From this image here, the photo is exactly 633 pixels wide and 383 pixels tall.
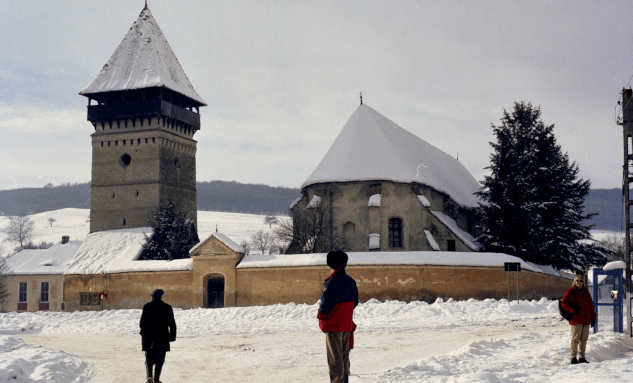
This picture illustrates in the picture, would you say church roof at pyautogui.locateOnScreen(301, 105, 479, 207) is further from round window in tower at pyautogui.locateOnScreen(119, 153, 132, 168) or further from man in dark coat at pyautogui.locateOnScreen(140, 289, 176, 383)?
man in dark coat at pyautogui.locateOnScreen(140, 289, 176, 383)

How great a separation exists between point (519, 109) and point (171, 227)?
22.7m

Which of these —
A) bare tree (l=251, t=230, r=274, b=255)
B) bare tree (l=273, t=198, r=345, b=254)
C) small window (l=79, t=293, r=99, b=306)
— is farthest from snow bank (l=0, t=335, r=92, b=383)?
bare tree (l=251, t=230, r=274, b=255)

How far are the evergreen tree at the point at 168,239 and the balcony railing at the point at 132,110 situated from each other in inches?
327

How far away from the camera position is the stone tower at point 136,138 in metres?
43.9

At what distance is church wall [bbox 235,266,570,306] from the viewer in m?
27.9

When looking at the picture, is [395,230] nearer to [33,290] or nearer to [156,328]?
[156,328]

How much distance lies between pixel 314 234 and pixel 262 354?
73.8 feet

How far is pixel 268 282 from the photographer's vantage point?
2931 cm

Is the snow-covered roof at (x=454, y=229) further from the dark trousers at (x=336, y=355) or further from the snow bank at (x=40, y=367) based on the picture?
the dark trousers at (x=336, y=355)

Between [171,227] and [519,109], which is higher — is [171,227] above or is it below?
below

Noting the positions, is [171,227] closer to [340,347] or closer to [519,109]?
[519,109]

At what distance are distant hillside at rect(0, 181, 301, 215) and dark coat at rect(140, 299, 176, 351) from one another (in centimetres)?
13065

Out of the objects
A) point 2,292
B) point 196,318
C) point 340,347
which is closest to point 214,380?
point 340,347

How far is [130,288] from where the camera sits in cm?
3238
